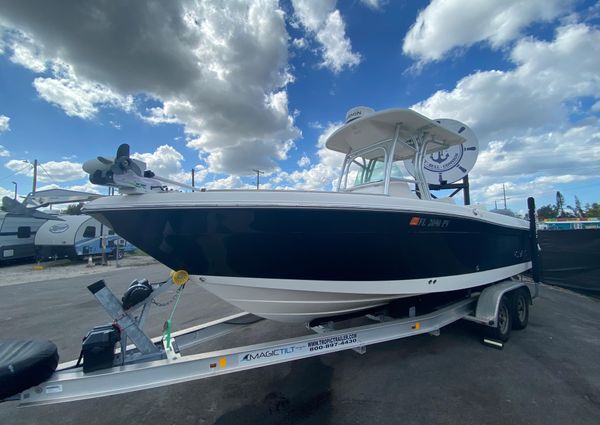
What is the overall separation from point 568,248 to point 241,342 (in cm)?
897

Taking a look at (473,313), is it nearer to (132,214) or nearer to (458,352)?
(458,352)

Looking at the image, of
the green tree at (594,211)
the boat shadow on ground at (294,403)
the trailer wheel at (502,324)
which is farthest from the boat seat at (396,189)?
the green tree at (594,211)

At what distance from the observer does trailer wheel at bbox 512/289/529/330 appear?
4285 mm

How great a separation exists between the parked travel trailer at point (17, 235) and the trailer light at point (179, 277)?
52.6 ft

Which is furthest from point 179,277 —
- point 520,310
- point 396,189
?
point 520,310

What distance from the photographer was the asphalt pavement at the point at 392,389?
8.00 feet

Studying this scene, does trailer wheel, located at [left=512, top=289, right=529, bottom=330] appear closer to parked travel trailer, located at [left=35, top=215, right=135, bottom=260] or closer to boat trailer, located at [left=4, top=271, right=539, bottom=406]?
boat trailer, located at [left=4, top=271, right=539, bottom=406]

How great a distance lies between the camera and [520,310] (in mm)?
4355

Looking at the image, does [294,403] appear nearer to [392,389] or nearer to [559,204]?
[392,389]

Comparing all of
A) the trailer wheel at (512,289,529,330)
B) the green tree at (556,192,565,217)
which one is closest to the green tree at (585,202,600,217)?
the green tree at (556,192,565,217)

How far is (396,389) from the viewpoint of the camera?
2830mm

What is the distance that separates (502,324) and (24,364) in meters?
5.05

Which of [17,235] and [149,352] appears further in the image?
[17,235]

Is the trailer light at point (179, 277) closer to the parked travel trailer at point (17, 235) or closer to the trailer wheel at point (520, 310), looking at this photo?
the trailer wheel at point (520, 310)
